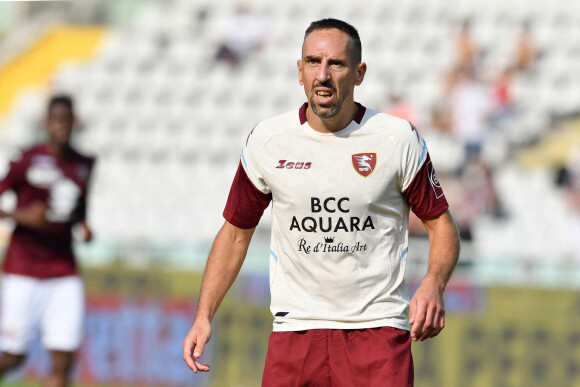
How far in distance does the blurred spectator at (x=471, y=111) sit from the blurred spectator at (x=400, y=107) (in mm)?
624

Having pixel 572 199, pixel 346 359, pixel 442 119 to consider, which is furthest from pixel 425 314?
pixel 442 119

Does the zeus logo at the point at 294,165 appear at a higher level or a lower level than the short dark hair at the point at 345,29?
lower

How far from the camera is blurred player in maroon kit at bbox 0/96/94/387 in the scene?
8.16 m

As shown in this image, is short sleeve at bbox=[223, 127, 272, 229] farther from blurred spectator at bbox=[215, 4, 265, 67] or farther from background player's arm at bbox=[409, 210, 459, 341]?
blurred spectator at bbox=[215, 4, 265, 67]

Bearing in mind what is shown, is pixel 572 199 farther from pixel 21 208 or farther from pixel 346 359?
pixel 346 359

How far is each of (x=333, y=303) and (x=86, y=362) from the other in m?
6.97

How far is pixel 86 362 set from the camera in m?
10.6

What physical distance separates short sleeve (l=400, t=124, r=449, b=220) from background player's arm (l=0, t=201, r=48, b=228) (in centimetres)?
461

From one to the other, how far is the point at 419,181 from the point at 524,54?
39.7 feet

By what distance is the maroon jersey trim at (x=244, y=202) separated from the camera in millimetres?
4410

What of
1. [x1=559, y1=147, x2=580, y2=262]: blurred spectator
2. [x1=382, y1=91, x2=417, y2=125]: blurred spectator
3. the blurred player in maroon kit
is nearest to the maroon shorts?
the blurred player in maroon kit

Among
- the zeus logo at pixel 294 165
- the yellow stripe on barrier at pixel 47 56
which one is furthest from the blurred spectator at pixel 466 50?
the zeus logo at pixel 294 165

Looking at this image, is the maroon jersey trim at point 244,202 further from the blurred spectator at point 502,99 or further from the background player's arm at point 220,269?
the blurred spectator at point 502,99

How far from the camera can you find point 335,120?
13.9 ft
